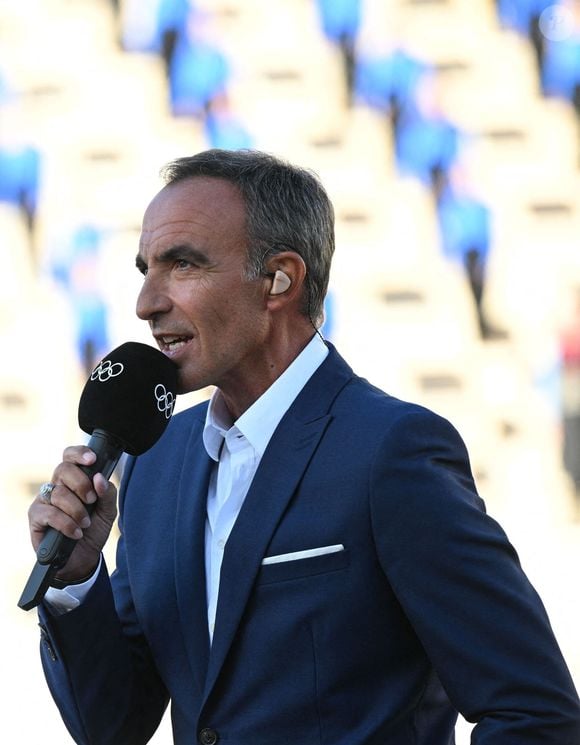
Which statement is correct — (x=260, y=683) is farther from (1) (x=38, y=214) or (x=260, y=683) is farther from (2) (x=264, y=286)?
(1) (x=38, y=214)

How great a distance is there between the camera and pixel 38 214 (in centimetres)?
599

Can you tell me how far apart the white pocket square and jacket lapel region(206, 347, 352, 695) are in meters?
0.01

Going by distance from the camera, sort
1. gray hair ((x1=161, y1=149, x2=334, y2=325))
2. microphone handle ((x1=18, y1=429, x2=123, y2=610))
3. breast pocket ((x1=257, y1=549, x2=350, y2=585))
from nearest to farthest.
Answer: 1. microphone handle ((x1=18, y1=429, x2=123, y2=610))
2. breast pocket ((x1=257, y1=549, x2=350, y2=585))
3. gray hair ((x1=161, y1=149, x2=334, y2=325))

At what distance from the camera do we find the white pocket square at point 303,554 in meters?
1.55

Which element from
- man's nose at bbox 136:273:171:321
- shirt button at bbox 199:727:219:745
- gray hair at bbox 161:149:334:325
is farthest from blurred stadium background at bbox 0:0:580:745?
shirt button at bbox 199:727:219:745

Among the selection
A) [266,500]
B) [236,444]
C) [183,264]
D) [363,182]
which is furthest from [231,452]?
[363,182]

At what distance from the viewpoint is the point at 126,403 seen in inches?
62.1

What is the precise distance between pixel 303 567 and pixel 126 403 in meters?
0.28

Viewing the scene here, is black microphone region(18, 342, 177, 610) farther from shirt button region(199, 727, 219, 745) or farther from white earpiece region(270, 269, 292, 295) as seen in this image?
shirt button region(199, 727, 219, 745)

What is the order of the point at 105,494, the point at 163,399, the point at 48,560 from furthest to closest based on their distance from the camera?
the point at 163,399 → the point at 105,494 → the point at 48,560

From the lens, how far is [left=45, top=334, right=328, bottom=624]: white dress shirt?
1.69 m

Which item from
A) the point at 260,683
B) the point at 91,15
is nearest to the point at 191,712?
the point at 260,683

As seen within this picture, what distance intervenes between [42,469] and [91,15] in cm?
203

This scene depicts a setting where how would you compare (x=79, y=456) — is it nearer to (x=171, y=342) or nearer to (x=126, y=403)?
(x=126, y=403)
